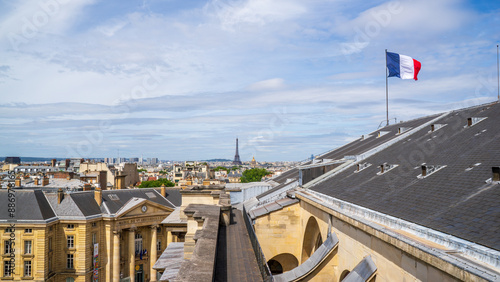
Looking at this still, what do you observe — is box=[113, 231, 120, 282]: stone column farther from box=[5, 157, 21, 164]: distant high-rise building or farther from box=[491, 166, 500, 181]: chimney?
box=[5, 157, 21, 164]: distant high-rise building

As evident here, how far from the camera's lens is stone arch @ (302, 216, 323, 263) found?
1918 cm

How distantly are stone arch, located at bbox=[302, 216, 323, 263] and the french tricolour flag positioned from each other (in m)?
15.6

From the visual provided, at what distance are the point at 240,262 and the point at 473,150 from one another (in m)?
8.43

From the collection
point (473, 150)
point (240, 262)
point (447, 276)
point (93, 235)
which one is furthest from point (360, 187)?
point (93, 235)

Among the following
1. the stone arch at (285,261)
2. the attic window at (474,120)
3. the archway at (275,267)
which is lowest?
the archway at (275,267)

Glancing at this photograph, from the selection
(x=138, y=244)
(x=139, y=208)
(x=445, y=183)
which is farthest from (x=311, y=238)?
(x=138, y=244)

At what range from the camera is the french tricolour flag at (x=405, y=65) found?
95.6 ft

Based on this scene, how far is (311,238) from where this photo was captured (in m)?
20.2

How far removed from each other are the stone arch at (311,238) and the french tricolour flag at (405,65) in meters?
15.6

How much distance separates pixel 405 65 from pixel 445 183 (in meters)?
20.2

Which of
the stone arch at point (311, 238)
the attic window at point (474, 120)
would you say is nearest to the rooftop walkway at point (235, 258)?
the stone arch at point (311, 238)

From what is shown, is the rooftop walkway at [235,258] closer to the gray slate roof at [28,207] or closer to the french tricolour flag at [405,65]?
the french tricolour flag at [405,65]

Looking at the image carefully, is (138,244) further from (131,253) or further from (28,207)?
Answer: (28,207)

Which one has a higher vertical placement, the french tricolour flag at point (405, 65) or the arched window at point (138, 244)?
the french tricolour flag at point (405, 65)
